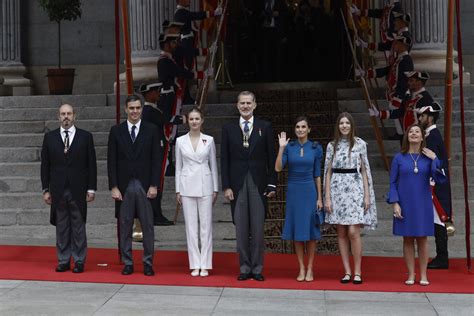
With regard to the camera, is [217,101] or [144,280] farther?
[217,101]

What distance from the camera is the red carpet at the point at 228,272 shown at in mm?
10711

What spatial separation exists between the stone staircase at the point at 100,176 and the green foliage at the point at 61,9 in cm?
192

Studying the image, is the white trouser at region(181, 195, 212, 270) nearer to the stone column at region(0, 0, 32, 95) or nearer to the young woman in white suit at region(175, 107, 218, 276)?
the young woman in white suit at region(175, 107, 218, 276)

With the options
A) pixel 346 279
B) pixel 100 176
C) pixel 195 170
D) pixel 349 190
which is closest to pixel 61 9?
pixel 100 176

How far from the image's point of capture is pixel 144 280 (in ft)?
35.9

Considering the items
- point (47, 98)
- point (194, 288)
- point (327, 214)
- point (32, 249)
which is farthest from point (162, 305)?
point (47, 98)

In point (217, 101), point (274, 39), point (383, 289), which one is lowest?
point (383, 289)

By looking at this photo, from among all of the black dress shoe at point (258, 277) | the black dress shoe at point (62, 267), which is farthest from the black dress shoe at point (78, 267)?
the black dress shoe at point (258, 277)

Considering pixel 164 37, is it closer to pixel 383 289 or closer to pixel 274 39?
pixel 383 289

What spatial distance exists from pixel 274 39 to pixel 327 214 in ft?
41.0

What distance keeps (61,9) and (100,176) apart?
16.3ft

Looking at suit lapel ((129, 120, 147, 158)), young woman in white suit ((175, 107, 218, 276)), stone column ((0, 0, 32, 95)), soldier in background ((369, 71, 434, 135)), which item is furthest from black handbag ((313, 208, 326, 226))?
stone column ((0, 0, 32, 95))

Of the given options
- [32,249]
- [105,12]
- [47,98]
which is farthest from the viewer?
[105,12]

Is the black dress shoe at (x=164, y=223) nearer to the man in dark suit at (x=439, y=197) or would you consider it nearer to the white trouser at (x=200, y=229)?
the white trouser at (x=200, y=229)
